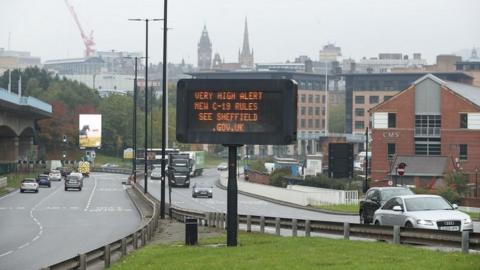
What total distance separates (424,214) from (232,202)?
5128 mm

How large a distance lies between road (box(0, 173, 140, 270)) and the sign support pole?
492 cm

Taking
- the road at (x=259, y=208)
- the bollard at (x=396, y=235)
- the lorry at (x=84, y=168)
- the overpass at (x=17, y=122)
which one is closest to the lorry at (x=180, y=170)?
the road at (x=259, y=208)

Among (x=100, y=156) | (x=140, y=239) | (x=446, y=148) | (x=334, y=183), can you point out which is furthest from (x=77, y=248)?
(x=100, y=156)

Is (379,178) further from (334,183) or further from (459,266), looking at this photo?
(459,266)

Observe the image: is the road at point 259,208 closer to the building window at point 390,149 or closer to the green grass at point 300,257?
the green grass at point 300,257

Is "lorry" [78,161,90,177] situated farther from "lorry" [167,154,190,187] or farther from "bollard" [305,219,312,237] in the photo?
"bollard" [305,219,312,237]

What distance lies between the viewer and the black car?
3347cm

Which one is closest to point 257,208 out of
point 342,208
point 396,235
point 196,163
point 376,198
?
point 342,208

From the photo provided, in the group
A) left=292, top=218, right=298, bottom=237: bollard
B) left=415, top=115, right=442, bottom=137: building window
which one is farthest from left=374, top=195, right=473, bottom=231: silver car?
left=415, top=115, right=442, bottom=137: building window

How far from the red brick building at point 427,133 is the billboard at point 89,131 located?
53289 millimetres

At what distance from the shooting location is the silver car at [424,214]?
2655 centimetres

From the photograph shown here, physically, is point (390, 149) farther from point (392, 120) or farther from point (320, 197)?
point (320, 197)

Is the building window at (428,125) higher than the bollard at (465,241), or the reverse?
the building window at (428,125)

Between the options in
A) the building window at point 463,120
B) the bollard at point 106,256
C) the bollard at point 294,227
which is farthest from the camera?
the building window at point 463,120
